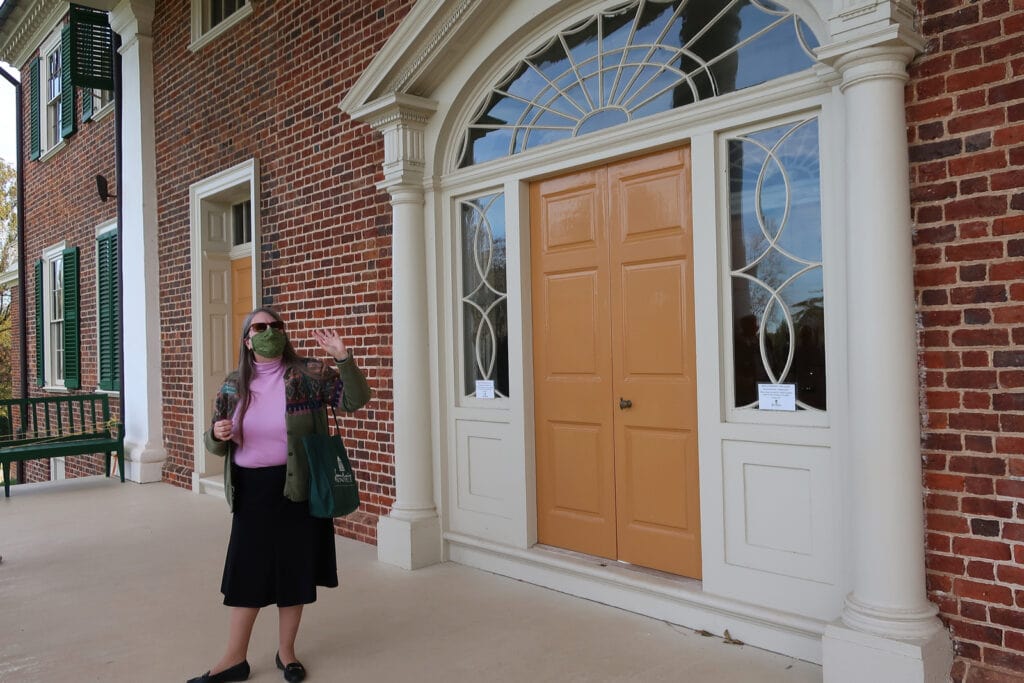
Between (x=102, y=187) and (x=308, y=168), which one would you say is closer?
(x=308, y=168)

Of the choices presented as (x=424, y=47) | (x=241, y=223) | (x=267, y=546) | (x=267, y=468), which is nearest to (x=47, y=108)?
(x=241, y=223)

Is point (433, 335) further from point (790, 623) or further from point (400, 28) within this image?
point (790, 623)

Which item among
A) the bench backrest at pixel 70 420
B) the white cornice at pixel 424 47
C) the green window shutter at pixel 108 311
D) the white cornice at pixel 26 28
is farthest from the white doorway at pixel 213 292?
the white cornice at pixel 26 28

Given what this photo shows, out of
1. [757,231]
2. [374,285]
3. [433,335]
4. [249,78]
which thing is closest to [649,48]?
[757,231]

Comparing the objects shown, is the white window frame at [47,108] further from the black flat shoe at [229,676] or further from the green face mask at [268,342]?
the black flat shoe at [229,676]

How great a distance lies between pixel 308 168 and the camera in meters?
6.32

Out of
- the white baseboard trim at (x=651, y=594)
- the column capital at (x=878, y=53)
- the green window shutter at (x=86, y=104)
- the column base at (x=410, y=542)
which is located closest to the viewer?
the column capital at (x=878, y=53)

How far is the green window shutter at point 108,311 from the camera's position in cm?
969

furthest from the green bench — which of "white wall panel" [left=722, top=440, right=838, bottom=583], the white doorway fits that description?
"white wall panel" [left=722, top=440, right=838, bottom=583]

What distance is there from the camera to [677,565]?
13.2 ft

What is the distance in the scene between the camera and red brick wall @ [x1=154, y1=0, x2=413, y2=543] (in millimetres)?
5672

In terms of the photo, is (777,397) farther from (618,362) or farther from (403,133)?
(403,133)

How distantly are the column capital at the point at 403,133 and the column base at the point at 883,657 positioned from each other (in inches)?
141

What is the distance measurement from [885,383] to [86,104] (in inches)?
427
